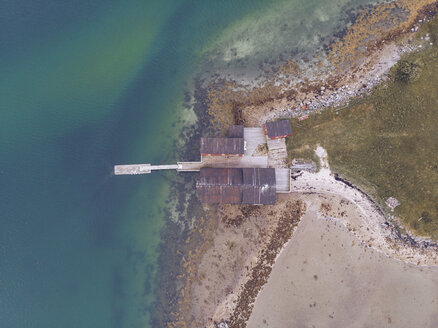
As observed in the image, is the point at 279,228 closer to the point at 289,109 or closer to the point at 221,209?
the point at 221,209

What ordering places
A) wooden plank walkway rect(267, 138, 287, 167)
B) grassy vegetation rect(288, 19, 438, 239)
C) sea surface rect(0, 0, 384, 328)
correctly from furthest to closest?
sea surface rect(0, 0, 384, 328) → wooden plank walkway rect(267, 138, 287, 167) → grassy vegetation rect(288, 19, 438, 239)

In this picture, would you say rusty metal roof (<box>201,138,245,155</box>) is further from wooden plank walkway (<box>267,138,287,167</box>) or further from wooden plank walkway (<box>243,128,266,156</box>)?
wooden plank walkway (<box>267,138,287,167</box>)

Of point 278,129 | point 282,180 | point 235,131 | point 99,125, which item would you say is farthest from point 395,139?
point 99,125

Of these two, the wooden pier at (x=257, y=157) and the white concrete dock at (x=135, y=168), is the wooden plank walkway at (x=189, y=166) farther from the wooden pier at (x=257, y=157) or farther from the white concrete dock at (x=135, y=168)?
the white concrete dock at (x=135, y=168)

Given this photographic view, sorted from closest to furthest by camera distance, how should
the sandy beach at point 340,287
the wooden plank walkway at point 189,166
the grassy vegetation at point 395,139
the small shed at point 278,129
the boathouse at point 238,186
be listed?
the boathouse at point 238,186, the small shed at point 278,129, the sandy beach at point 340,287, the grassy vegetation at point 395,139, the wooden plank walkway at point 189,166

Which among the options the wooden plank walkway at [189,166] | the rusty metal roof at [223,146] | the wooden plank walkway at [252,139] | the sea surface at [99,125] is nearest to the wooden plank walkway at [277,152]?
the wooden plank walkway at [252,139]

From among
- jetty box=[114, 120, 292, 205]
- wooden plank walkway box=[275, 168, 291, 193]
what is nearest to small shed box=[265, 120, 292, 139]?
jetty box=[114, 120, 292, 205]
